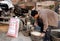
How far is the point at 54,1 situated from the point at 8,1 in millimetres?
1686

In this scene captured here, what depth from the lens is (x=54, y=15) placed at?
368cm

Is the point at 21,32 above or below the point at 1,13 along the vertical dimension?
below

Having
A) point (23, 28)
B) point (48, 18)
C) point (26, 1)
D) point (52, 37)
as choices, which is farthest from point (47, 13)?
point (26, 1)

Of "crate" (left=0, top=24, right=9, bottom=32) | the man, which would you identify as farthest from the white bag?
the man

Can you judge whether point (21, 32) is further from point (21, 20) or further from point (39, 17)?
point (39, 17)

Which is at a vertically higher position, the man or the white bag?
the man

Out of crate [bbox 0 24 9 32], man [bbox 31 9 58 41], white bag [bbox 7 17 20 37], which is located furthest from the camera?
crate [bbox 0 24 9 32]

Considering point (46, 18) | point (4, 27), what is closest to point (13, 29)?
point (4, 27)

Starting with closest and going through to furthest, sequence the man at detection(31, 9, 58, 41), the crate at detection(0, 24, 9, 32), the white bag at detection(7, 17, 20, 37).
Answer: the man at detection(31, 9, 58, 41), the white bag at detection(7, 17, 20, 37), the crate at detection(0, 24, 9, 32)

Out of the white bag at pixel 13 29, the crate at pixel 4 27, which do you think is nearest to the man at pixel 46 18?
the white bag at pixel 13 29

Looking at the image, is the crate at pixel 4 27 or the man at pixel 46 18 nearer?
the man at pixel 46 18

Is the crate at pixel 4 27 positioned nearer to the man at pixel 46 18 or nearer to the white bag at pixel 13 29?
the white bag at pixel 13 29

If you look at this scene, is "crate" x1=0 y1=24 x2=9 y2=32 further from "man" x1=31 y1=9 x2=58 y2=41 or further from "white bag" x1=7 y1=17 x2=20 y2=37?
"man" x1=31 y1=9 x2=58 y2=41

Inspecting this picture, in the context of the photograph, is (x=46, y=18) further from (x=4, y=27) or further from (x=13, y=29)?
(x=4, y=27)
